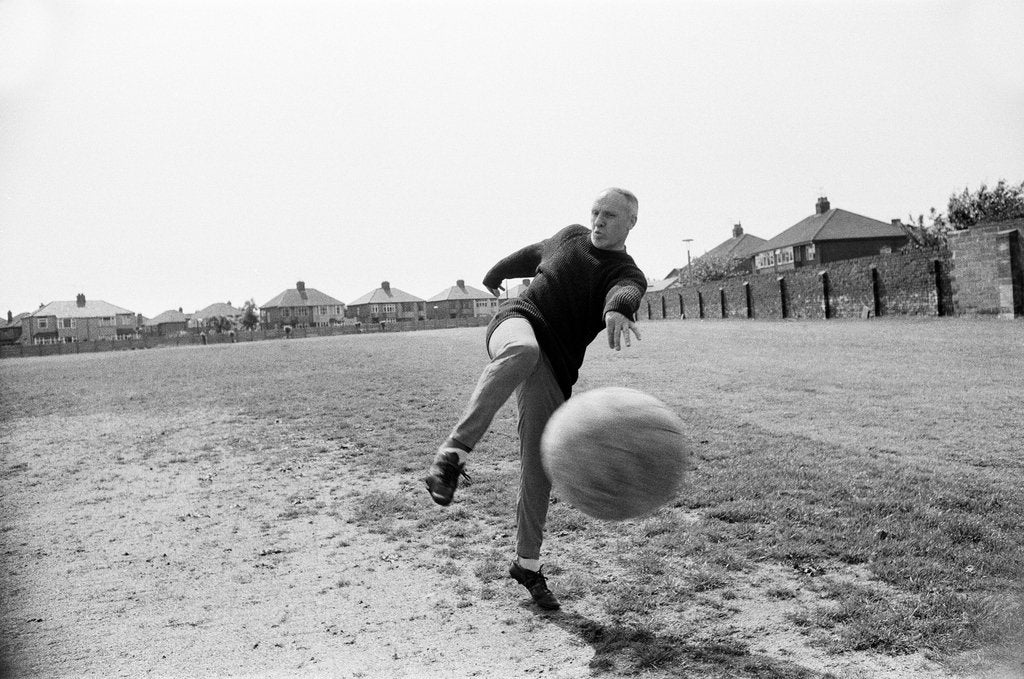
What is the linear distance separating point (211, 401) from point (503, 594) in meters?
15.3

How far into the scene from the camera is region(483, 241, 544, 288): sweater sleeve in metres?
5.18

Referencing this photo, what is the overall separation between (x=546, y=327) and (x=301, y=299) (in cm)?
10298

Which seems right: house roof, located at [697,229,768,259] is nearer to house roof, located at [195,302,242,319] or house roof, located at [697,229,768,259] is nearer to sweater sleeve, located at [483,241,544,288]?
sweater sleeve, located at [483,241,544,288]

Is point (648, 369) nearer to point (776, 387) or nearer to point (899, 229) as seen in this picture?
point (776, 387)

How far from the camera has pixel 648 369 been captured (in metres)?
19.4

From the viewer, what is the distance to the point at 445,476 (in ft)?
13.0

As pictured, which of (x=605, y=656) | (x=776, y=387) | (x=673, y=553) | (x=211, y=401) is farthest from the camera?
(x=211, y=401)

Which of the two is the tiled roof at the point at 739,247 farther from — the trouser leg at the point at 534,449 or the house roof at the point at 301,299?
the trouser leg at the point at 534,449

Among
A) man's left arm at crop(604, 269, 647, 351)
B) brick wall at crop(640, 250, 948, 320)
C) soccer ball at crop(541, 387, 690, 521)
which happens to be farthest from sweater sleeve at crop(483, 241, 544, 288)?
brick wall at crop(640, 250, 948, 320)

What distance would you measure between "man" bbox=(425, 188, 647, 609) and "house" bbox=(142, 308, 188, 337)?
146 metres

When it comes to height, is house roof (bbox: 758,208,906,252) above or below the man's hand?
above

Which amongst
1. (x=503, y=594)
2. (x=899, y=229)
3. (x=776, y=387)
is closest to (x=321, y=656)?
(x=503, y=594)

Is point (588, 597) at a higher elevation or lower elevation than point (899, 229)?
lower

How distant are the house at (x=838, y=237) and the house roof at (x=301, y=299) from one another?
2269 inches
